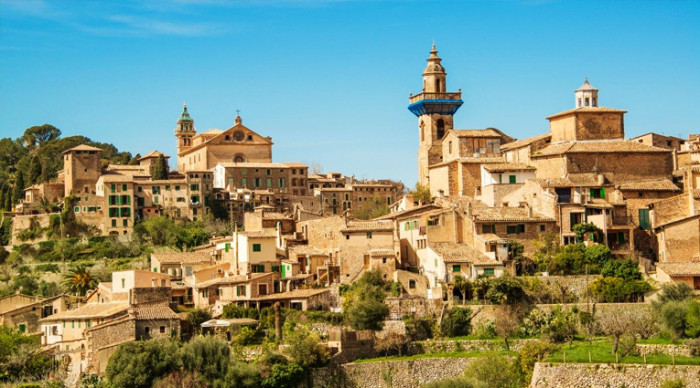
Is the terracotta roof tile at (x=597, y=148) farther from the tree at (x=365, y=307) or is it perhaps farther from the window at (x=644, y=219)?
the tree at (x=365, y=307)

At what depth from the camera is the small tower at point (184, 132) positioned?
9069 centimetres

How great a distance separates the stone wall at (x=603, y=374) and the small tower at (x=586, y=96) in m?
21.2

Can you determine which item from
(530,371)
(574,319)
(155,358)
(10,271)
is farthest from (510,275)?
(10,271)

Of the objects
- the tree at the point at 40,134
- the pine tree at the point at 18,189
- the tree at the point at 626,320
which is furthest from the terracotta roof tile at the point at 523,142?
the tree at the point at 40,134

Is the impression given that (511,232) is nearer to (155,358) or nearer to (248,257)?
(248,257)

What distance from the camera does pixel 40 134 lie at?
336ft

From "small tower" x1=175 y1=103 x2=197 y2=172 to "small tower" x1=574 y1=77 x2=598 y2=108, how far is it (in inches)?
1354

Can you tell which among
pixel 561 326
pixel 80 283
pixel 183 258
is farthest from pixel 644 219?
pixel 80 283

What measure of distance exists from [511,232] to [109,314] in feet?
53.1

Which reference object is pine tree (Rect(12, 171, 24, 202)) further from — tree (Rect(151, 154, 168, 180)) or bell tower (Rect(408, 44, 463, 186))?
bell tower (Rect(408, 44, 463, 186))

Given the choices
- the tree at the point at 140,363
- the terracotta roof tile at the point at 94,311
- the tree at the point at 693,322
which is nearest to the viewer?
the tree at the point at 140,363

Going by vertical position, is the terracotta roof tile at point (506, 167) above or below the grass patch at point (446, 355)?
above

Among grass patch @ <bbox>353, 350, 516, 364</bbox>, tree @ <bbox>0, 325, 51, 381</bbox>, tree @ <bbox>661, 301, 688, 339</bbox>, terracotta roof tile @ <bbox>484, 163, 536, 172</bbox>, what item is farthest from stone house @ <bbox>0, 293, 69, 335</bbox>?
tree @ <bbox>661, 301, 688, 339</bbox>

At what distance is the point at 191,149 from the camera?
3295 inches
